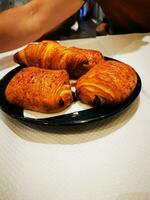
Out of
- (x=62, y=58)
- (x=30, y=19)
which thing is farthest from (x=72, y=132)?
(x=30, y=19)

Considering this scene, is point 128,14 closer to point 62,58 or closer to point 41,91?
point 62,58

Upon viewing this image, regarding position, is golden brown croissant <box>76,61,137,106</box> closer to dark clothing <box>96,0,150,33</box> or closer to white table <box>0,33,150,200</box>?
white table <box>0,33,150,200</box>

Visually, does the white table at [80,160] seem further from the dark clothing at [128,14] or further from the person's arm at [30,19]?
the dark clothing at [128,14]

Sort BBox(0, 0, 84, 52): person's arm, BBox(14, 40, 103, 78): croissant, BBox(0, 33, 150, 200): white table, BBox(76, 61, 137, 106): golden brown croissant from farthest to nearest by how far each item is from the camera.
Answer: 1. BBox(0, 0, 84, 52): person's arm
2. BBox(14, 40, 103, 78): croissant
3. BBox(76, 61, 137, 106): golden brown croissant
4. BBox(0, 33, 150, 200): white table

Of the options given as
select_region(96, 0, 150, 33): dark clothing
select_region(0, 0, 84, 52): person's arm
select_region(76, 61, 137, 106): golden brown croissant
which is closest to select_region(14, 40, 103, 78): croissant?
select_region(76, 61, 137, 106): golden brown croissant

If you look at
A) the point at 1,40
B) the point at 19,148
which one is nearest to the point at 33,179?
the point at 19,148

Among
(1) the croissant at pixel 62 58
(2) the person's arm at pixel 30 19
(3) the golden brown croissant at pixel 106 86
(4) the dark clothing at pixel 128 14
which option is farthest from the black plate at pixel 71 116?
(4) the dark clothing at pixel 128 14
